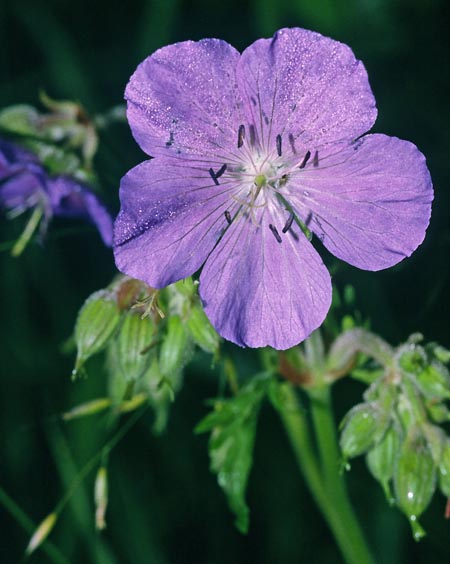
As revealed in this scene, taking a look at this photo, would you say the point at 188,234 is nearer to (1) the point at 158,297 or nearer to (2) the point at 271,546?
(1) the point at 158,297

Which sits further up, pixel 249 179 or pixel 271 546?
pixel 249 179

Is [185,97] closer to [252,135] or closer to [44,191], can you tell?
[252,135]

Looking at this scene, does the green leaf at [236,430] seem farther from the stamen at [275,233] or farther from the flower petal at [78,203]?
the flower petal at [78,203]

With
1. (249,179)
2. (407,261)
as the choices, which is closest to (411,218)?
(249,179)

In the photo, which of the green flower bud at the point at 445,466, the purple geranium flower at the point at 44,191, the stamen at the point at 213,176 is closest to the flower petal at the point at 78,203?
the purple geranium flower at the point at 44,191

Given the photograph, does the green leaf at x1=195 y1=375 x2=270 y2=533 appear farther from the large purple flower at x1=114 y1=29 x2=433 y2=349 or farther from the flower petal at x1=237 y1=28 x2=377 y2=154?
the flower petal at x1=237 y1=28 x2=377 y2=154

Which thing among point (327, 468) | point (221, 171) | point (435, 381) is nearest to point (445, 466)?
point (435, 381)
